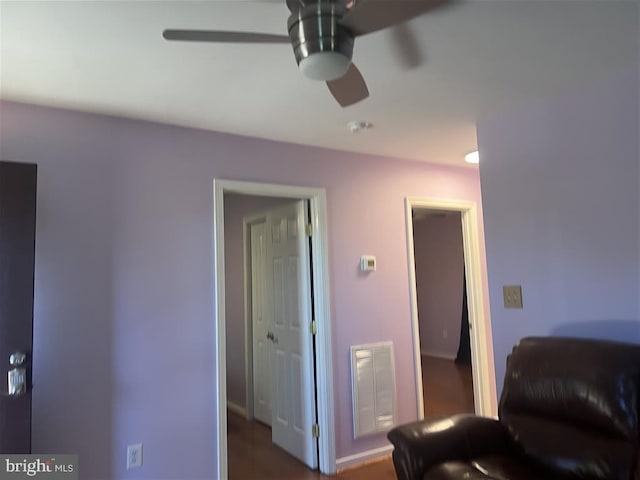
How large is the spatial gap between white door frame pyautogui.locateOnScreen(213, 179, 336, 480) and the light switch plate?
1211 millimetres

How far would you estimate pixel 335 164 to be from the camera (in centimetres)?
342

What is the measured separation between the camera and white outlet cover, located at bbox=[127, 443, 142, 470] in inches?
97.3

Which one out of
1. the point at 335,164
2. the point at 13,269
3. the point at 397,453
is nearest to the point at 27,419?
the point at 13,269

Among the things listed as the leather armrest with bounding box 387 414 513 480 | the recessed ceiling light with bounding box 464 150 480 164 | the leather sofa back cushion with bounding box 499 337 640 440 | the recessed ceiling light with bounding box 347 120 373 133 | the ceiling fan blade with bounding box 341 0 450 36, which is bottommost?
the leather armrest with bounding box 387 414 513 480

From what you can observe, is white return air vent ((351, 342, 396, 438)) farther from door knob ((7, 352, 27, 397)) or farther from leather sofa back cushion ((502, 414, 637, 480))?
door knob ((7, 352, 27, 397))

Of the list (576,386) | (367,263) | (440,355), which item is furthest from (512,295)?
(440,355)

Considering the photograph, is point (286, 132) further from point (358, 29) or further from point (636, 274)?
point (636, 274)

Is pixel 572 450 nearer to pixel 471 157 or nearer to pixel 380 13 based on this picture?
pixel 380 13

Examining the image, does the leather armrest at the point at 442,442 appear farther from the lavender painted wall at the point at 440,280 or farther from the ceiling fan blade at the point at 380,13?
the lavender painted wall at the point at 440,280

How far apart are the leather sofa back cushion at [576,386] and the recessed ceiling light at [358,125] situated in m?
1.62

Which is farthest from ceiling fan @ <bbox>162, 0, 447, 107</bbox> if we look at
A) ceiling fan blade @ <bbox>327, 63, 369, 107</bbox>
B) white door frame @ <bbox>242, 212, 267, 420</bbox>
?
white door frame @ <bbox>242, 212, 267, 420</bbox>

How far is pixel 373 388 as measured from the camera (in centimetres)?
334

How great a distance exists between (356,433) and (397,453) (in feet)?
4.14

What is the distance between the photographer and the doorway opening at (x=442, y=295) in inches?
269
